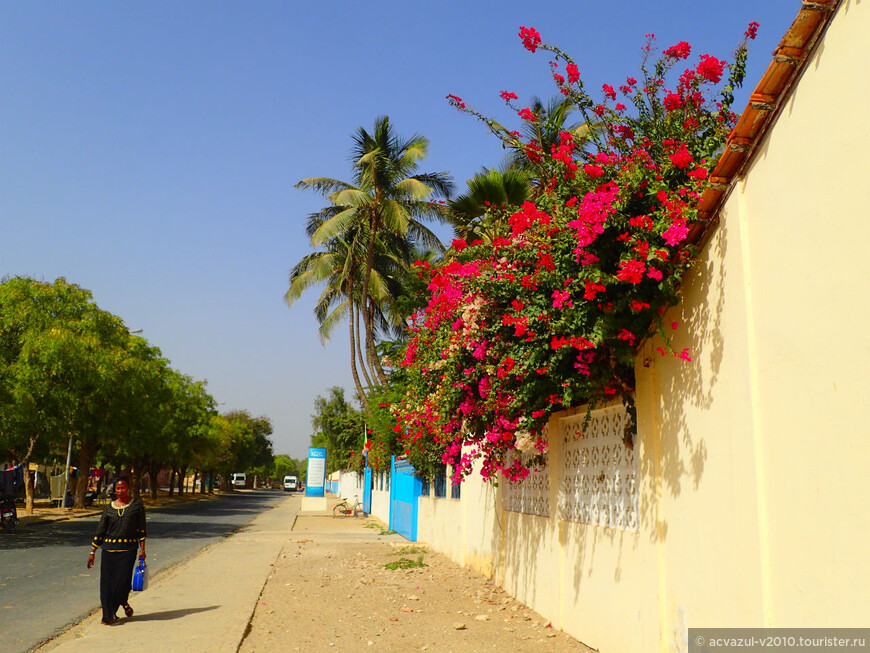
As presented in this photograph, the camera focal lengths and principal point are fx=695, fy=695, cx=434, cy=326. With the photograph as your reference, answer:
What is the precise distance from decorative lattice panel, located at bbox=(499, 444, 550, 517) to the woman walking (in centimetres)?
462

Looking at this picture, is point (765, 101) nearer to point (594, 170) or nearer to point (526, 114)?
point (594, 170)

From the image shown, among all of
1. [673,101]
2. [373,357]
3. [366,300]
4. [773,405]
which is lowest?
[773,405]

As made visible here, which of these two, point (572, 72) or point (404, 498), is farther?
point (404, 498)

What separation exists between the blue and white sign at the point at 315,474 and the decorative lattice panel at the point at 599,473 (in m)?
44.8

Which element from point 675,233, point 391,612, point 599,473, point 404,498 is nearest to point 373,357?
point 404,498

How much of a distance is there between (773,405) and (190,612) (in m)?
7.50

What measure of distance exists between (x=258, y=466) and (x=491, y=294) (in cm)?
9873

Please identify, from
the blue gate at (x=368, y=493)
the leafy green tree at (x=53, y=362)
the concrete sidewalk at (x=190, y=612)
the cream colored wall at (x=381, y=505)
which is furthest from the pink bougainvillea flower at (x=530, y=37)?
the blue gate at (x=368, y=493)

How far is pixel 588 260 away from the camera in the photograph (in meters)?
5.06

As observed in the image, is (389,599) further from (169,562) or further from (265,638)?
(169,562)

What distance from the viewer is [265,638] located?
7.29 metres

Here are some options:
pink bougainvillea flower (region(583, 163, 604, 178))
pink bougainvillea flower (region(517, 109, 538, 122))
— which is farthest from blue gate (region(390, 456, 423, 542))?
pink bougainvillea flower (region(583, 163, 604, 178))

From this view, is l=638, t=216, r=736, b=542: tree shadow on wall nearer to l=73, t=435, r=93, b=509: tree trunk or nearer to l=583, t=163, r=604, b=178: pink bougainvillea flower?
l=583, t=163, r=604, b=178: pink bougainvillea flower

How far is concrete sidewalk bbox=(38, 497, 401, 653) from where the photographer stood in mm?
6848
